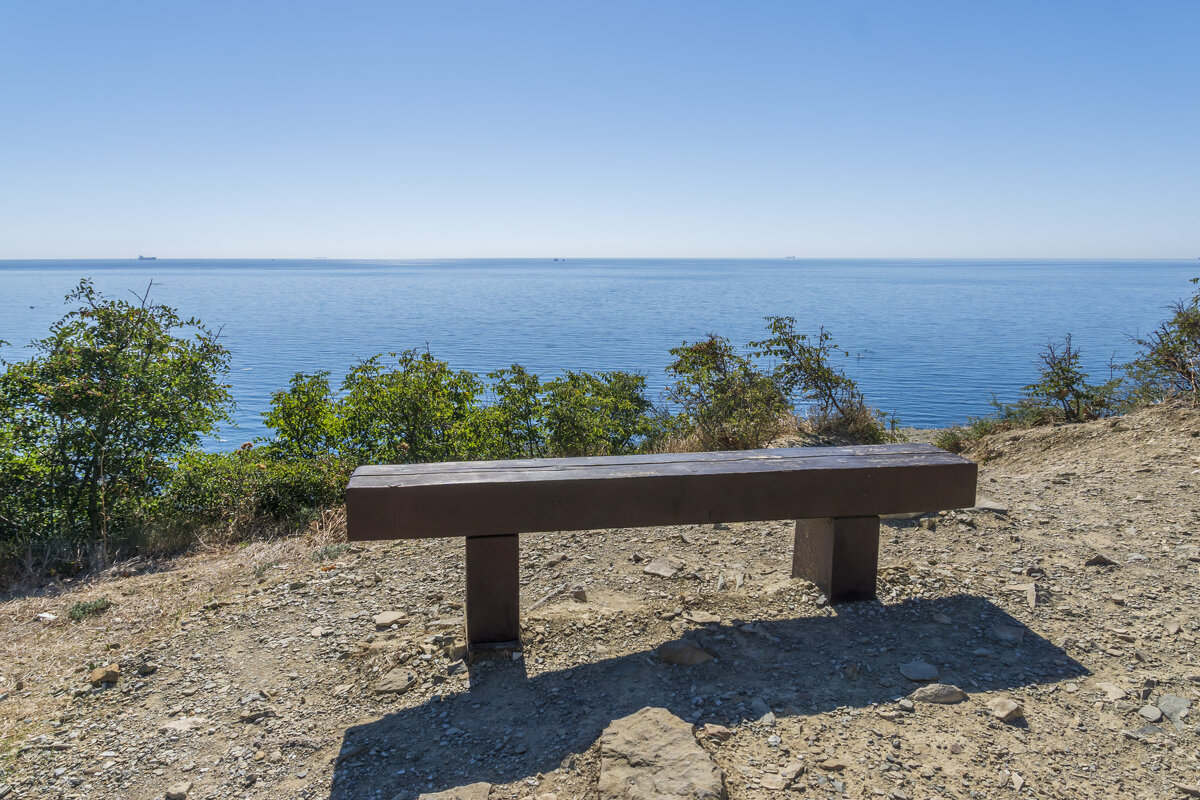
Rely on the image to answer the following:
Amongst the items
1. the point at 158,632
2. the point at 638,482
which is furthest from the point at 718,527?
the point at 158,632

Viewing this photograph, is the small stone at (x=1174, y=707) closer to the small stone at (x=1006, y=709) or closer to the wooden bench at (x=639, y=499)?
the small stone at (x=1006, y=709)

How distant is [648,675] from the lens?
9.92ft

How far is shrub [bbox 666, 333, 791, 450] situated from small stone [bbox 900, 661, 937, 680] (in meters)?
4.72

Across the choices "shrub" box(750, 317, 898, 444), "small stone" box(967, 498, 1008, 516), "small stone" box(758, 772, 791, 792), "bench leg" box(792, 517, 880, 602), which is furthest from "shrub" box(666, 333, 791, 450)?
"small stone" box(758, 772, 791, 792)

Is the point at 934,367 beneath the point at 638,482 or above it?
beneath

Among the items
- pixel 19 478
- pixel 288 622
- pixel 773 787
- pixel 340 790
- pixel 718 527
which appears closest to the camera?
pixel 773 787

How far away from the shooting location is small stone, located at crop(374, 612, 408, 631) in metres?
3.70

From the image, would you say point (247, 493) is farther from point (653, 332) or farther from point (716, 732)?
point (653, 332)

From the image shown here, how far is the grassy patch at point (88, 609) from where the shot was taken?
164 inches

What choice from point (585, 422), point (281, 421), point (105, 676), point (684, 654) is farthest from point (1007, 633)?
point (281, 421)

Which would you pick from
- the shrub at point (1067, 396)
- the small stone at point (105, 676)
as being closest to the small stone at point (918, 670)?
the small stone at point (105, 676)

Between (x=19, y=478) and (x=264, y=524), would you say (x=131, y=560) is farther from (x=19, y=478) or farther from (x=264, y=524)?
(x=19, y=478)

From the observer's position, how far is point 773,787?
2295 mm

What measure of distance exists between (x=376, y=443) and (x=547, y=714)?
17.0 ft
